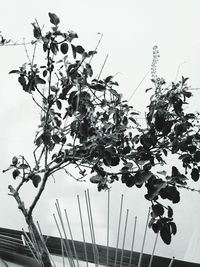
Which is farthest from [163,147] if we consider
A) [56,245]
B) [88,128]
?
[56,245]

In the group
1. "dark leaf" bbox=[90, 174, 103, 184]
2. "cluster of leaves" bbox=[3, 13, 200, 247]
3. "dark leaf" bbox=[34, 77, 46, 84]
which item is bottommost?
"dark leaf" bbox=[90, 174, 103, 184]

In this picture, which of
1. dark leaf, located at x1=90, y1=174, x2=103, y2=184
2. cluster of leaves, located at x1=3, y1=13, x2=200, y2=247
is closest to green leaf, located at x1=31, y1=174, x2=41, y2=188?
cluster of leaves, located at x1=3, y1=13, x2=200, y2=247

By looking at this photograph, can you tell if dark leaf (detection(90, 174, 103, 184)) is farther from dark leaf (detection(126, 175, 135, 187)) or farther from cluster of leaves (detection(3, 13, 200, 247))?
dark leaf (detection(126, 175, 135, 187))

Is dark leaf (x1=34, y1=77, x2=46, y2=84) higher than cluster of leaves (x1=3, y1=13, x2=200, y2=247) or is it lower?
higher

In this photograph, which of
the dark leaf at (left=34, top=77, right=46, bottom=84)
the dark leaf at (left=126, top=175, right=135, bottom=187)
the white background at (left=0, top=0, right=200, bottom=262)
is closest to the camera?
the dark leaf at (left=126, top=175, right=135, bottom=187)

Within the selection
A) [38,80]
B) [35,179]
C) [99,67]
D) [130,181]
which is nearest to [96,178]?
[130,181]

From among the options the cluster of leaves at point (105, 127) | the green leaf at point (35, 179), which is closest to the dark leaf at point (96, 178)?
the cluster of leaves at point (105, 127)

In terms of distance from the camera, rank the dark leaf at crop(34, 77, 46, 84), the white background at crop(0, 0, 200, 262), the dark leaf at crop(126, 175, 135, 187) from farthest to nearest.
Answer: the white background at crop(0, 0, 200, 262) < the dark leaf at crop(34, 77, 46, 84) < the dark leaf at crop(126, 175, 135, 187)

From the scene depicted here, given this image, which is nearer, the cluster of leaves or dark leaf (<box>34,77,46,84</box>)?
the cluster of leaves

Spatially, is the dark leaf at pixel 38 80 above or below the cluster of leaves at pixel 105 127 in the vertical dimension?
above

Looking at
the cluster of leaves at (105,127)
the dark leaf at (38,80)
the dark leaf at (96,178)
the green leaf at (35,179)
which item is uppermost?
the dark leaf at (38,80)

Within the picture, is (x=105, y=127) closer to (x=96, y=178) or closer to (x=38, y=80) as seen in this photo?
(x=96, y=178)

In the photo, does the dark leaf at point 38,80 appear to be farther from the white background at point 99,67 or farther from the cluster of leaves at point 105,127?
the white background at point 99,67

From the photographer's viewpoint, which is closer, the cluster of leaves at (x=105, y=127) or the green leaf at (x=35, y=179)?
the cluster of leaves at (x=105, y=127)
